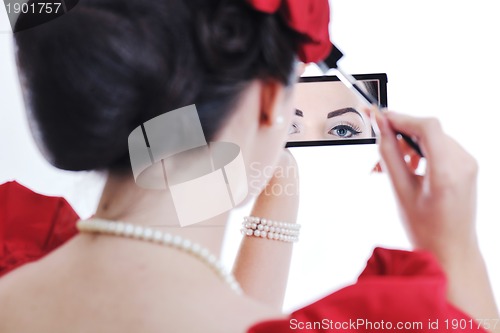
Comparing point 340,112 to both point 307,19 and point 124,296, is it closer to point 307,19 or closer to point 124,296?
point 307,19

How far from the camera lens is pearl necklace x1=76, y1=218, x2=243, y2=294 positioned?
1.79 feet

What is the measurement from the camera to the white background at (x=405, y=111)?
1094 millimetres

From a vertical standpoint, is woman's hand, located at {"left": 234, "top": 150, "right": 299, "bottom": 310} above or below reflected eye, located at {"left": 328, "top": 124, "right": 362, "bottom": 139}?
below

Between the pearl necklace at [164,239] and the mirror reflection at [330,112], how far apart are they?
416 mm

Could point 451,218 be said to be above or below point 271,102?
below

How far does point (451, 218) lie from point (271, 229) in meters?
0.29

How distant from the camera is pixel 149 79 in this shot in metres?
0.51

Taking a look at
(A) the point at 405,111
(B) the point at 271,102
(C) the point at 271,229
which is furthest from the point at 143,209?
(A) the point at 405,111

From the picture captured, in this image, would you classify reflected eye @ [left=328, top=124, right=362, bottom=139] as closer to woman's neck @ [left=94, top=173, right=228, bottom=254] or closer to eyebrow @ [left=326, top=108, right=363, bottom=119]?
eyebrow @ [left=326, top=108, right=363, bottom=119]

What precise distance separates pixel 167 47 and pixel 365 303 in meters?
0.28

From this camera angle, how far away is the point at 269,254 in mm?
790

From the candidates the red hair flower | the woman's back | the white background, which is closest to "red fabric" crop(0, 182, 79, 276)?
the woman's back

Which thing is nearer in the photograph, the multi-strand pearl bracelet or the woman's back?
the woman's back

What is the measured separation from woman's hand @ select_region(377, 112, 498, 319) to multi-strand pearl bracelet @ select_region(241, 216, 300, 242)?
0.74 feet
